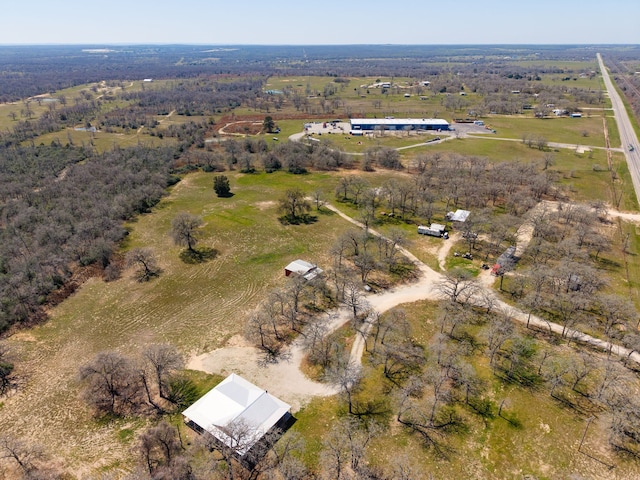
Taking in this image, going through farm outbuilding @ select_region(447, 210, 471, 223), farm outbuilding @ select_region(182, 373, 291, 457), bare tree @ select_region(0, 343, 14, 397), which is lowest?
bare tree @ select_region(0, 343, 14, 397)

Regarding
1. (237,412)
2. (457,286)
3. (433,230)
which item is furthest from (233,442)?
(433,230)

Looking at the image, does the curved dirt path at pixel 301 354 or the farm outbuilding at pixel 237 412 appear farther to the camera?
the curved dirt path at pixel 301 354

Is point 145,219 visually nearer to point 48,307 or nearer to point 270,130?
point 48,307

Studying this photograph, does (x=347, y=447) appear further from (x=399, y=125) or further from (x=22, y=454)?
(x=399, y=125)

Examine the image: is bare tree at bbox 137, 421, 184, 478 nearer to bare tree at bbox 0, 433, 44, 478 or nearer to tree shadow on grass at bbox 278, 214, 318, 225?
bare tree at bbox 0, 433, 44, 478

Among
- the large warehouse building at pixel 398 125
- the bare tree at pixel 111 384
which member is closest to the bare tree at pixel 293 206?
the bare tree at pixel 111 384

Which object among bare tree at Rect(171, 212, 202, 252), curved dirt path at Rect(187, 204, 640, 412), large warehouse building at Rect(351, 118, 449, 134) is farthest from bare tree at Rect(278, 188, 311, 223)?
large warehouse building at Rect(351, 118, 449, 134)

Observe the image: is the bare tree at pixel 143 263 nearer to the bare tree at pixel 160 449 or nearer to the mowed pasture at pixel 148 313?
the mowed pasture at pixel 148 313
